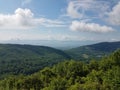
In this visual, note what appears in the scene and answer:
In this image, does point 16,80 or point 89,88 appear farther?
point 16,80

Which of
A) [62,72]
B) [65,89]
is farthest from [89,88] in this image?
[62,72]

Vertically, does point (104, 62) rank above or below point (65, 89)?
above

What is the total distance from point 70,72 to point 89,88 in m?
38.8

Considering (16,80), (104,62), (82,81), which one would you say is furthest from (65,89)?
(104,62)

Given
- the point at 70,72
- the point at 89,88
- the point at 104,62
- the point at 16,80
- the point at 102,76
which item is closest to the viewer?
the point at 89,88

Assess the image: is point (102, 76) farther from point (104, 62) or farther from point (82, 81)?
point (104, 62)

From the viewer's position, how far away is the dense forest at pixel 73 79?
9362 centimetres

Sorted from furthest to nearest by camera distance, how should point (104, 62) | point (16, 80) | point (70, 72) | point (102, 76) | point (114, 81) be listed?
1. point (104, 62)
2. point (70, 72)
3. point (16, 80)
4. point (102, 76)
5. point (114, 81)

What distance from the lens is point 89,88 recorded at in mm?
86625

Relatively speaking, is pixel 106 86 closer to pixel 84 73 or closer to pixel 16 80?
pixel 84 73

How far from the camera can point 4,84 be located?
116 metres

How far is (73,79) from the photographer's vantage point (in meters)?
113

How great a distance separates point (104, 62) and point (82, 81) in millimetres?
30136

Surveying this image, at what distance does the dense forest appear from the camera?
93.6 metres
